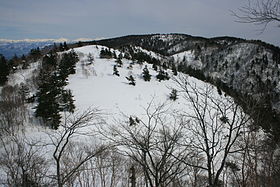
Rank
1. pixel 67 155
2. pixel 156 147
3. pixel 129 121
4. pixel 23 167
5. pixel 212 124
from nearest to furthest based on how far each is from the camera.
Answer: pixel 212 124, pixel 156 147, pixel 23 167, pixel 67 155, pixel 129 121

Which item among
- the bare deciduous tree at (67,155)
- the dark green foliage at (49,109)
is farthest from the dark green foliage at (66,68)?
the bare deciduous tree at (67,155)

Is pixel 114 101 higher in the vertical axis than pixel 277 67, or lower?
lower

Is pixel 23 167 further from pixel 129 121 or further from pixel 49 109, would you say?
pixel 49 109

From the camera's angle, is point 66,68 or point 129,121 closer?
point 129,121

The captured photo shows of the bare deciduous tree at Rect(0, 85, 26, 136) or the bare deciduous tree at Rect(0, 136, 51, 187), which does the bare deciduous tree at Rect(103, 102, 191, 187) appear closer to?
the bare deciduous tree at Rect(0, 136, 51, 187)

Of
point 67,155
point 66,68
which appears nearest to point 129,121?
point 67,155

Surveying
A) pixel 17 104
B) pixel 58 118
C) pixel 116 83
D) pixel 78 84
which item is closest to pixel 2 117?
pixel 17 104

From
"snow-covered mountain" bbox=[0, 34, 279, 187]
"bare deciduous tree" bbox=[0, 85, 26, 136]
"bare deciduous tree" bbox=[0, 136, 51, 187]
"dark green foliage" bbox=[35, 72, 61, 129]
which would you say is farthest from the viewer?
"dark green foliage" bbox=[35, 72, 61, 129]

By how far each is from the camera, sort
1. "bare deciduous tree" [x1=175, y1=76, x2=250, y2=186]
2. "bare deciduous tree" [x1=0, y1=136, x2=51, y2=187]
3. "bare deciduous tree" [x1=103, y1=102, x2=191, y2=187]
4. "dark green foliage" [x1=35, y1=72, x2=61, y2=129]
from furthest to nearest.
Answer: "dark green foliage" [x1=35, y1=72, x2=61, y2=129]
"bare deciduous tree" [x1=0, y1=136, x2=51, y2=187]
"bare deciduous tree" [x1=103, y1=102, x2=191, y2=187]
"bare deciduous tree" [x1=175, y1=76, x2=250, y2=186]

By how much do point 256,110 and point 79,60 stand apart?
5175 centimetres

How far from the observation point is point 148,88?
39.3 meters

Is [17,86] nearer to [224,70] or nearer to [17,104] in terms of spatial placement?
[17,104]

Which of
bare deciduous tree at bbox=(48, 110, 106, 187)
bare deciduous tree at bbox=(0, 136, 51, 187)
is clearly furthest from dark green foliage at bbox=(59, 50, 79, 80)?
bare deciduous tree at bbox=(0, 136, 51, 187)

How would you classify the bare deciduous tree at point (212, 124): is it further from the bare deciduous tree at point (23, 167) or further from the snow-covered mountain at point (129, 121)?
the bare deciduous tree at point (23, 167)
